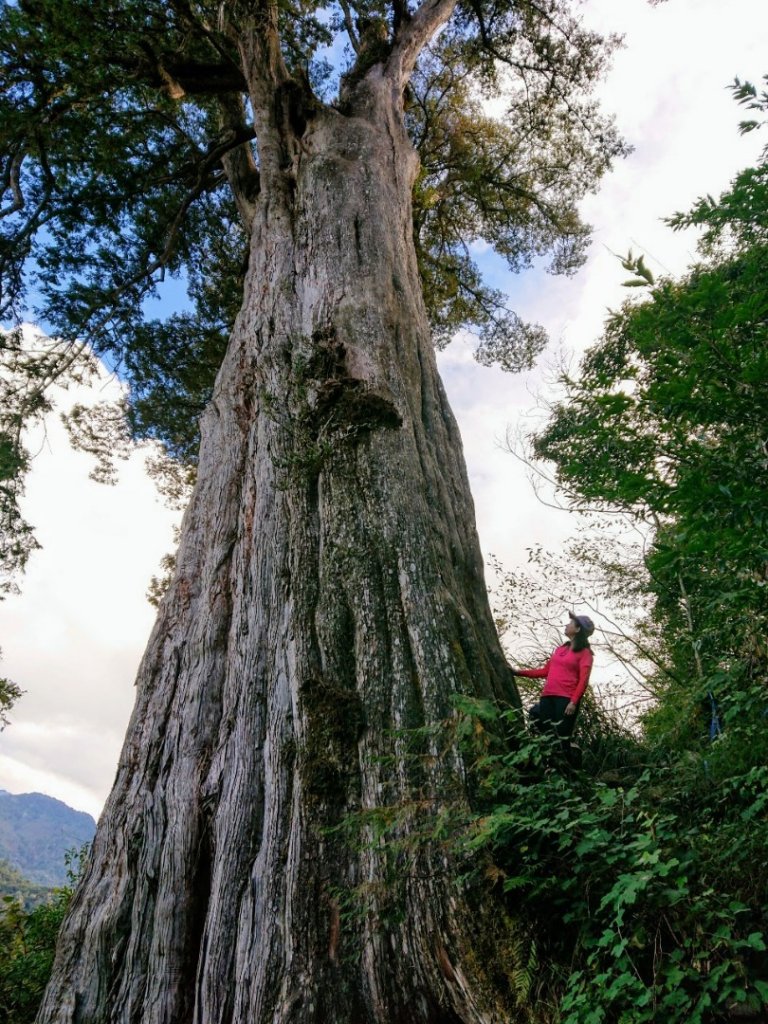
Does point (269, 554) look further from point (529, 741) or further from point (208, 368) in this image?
point (208, 368)

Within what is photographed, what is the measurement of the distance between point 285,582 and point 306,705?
2.44ft

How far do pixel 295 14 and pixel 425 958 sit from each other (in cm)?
1019

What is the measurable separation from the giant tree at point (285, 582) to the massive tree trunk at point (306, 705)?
0.01m

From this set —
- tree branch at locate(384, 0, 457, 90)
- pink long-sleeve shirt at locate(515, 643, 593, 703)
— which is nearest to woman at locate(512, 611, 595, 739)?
pink long-sleeve shirt at locate(515, 643, 593, 703)

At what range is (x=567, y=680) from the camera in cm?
435

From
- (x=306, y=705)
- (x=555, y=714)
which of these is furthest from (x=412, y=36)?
(x=306, y=705)

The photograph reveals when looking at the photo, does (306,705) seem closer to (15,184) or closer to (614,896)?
(614,896)

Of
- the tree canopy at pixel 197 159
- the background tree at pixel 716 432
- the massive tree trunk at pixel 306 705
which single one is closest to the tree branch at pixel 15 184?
the tree canopy at pixel 197 159

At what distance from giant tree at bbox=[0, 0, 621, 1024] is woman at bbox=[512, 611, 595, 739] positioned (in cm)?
108

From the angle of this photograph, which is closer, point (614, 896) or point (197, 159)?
point (614, 896)

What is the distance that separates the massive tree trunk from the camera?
2.18 m

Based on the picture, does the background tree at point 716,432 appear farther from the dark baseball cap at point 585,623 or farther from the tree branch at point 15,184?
the tree branch at point 15,184

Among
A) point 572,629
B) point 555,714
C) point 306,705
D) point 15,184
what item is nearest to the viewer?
point 306,705

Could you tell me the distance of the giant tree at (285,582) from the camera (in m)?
2.24
